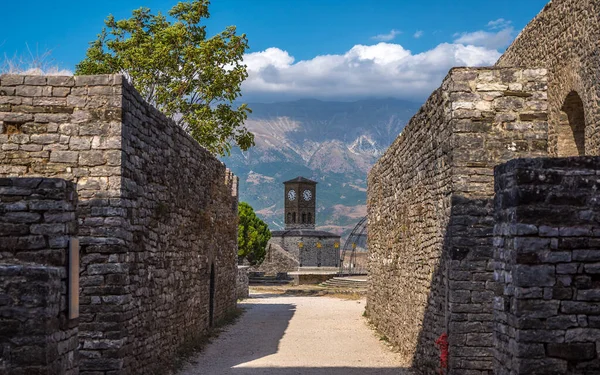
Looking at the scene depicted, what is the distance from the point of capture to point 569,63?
1519cm

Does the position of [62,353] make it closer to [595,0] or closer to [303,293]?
[595,0]

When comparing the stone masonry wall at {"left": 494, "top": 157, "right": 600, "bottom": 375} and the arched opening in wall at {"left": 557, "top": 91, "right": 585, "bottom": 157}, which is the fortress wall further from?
the stone masonry wall at {"left": 494, "top": 157, "right": 600, "bottom": 375}

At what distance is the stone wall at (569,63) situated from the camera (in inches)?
551

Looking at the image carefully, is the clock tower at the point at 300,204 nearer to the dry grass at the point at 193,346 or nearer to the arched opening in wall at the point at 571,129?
the dry grass at the point at 193,346

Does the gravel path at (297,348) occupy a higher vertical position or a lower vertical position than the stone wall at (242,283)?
lower

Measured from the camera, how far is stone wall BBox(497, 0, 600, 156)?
14000 millimetres

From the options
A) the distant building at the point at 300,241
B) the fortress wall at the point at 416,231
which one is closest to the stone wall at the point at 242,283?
the fortress wall at the point at 416,231

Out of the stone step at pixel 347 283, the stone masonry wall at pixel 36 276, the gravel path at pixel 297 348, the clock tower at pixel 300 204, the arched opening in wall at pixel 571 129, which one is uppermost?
the clock tower at pixel 300 204

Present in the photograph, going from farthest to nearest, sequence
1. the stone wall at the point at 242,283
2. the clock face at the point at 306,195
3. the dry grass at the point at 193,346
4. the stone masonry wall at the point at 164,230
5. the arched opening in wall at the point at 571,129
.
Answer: the clock face at the point at 306,195, the stone wall at the point at 242,283, the arched opening in wall at the point at 571,129, the dry grass at the point at 193,346, the stone masonry wall at the point at 164,230

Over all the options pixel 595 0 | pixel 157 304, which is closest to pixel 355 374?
pixel 157 304

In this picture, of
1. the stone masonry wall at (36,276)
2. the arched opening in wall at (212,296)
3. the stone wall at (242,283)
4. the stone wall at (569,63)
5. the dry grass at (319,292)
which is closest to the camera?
the stone masonry wall at (36,276)

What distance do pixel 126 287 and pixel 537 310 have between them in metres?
5.58

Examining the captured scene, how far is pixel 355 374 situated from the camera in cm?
1187

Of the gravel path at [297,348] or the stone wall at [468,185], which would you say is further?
the gravel path at [297,348]
